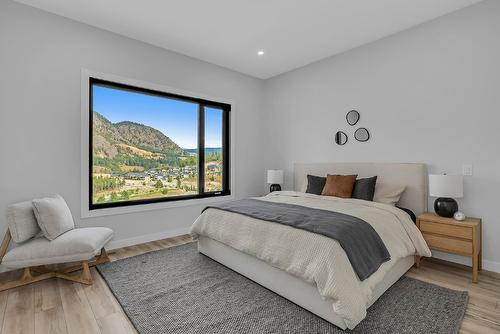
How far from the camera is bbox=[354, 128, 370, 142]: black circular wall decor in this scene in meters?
3.75

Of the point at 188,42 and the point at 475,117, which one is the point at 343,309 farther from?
the point at 188,42

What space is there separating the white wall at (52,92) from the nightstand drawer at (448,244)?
11.2ft

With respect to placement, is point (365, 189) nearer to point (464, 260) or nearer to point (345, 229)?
point (464, 260)

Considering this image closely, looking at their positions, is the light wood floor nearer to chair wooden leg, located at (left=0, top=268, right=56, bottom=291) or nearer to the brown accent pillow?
chair wooden leg, located at (left=0, top=268, right=56, bottom=291)

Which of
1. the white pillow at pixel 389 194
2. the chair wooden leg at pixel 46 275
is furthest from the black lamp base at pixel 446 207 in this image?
the chair wooden leg at pixel 46 275

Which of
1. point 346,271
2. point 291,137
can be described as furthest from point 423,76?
point 346,271

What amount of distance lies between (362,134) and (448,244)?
175cm

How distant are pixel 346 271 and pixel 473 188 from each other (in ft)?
7.00

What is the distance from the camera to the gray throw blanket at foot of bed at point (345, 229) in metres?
1.91

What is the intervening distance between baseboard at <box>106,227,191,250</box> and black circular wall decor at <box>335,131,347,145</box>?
280 cm

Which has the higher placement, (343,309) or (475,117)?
(475,117)

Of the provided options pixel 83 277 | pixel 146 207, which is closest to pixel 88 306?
pixel 83 277

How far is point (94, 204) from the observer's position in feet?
11.0

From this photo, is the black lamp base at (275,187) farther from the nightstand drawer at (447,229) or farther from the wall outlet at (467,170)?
Answer: the wall outlet at (467,170)
